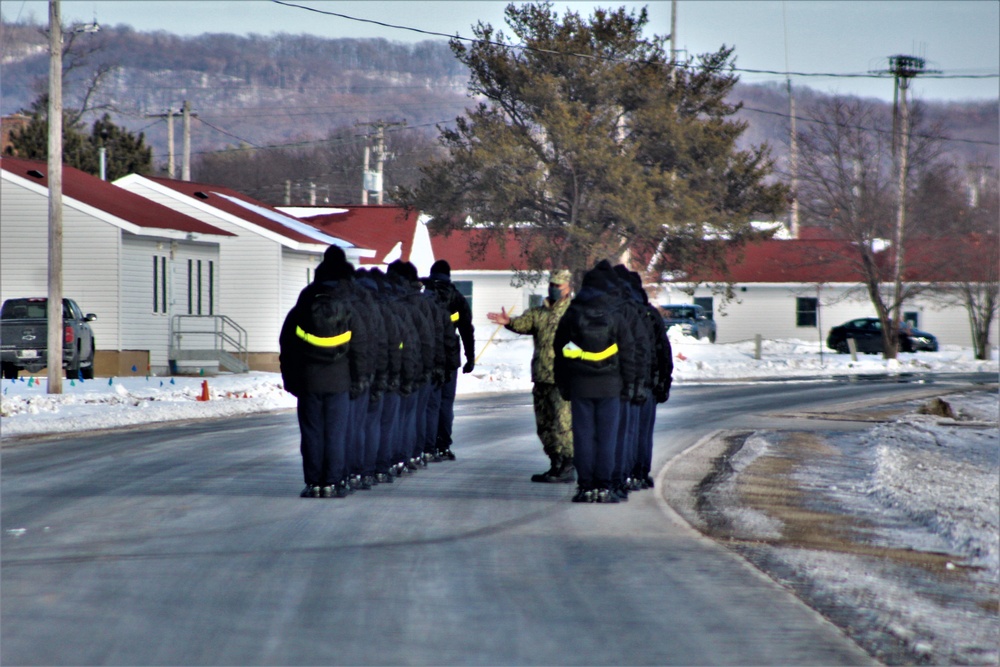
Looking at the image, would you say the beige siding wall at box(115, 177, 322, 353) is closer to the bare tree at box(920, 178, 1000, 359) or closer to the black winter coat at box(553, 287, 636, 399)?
the bare tree at box(920, 178, 1000, 359)

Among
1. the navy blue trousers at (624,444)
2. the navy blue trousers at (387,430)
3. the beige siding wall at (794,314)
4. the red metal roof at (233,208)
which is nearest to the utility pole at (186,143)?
the red metal roof at (233,208)

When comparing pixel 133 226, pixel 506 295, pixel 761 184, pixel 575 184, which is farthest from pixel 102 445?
pixel 506 295

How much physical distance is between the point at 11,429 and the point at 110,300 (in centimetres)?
1447

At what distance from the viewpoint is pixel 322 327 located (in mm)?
11844

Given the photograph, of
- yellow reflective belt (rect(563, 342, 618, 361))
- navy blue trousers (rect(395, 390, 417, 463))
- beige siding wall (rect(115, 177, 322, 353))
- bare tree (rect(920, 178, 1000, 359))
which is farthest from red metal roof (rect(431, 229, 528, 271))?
yellow reflective belt (rect(563, 342, 618, 361))

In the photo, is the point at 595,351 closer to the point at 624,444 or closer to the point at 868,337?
the point at 624,444

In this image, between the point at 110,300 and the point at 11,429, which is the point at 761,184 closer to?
the point at 110,300

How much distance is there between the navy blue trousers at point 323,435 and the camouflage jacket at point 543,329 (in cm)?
202

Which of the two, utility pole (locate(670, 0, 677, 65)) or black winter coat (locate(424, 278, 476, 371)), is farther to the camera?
utility pole (locate(670, 0, 677, 65))

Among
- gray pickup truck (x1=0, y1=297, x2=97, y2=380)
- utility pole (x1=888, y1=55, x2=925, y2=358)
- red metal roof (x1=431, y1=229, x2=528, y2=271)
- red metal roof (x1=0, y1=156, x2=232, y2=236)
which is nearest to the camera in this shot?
gray pickup truck (x1=0, y1=297, x2=97, y2=380)

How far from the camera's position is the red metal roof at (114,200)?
110ft

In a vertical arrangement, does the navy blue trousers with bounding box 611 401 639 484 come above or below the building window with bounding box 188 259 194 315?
below

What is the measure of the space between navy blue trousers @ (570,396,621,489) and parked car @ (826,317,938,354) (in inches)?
1739

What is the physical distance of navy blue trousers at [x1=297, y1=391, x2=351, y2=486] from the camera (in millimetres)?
11844
